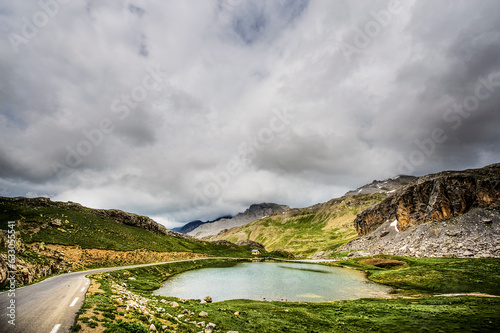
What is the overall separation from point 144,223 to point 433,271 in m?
158

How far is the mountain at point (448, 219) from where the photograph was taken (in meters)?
87.6

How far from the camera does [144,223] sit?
152875 mm

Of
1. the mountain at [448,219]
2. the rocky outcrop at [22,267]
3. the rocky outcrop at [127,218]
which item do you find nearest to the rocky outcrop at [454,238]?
the mountain at [448,219]

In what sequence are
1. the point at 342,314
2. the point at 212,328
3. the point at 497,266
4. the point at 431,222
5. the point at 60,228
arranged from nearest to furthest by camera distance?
the point at 212,328 → the point at 342,314 → the point at 497,266 → the point at 60,228 → the point at 431,222

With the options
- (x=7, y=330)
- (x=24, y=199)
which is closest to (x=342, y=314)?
(x=7, y=330)

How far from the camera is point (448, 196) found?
4749 inches

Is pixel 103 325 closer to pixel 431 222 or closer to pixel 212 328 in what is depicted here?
pixel 212 328

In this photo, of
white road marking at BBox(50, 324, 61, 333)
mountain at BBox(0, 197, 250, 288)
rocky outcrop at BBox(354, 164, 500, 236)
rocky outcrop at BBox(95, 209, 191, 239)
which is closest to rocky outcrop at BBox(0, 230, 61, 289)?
mountain at BBox(0, 197, 250, 288)

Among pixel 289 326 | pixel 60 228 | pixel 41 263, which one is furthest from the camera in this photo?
pixel 60 228

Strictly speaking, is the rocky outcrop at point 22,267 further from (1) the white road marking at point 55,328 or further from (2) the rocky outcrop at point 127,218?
(2) the rocky outcrop at point 127,218

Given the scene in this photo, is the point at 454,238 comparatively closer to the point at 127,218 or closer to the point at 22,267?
the point at 22,267

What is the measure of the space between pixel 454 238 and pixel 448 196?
3687cm

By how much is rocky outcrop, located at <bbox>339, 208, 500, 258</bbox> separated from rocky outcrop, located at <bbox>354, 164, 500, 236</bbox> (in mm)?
6473

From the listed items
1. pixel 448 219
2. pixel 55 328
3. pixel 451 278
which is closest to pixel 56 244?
pixel 55 328
